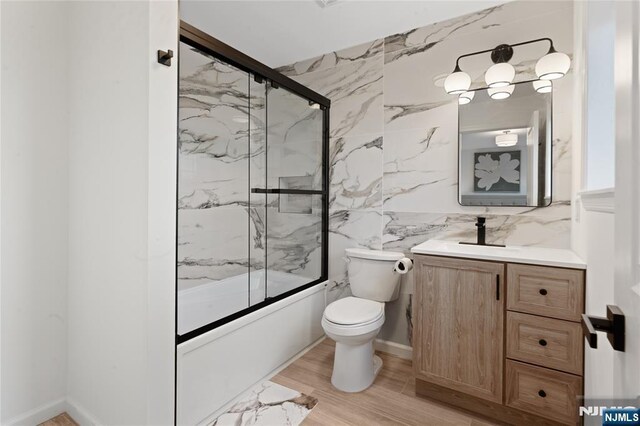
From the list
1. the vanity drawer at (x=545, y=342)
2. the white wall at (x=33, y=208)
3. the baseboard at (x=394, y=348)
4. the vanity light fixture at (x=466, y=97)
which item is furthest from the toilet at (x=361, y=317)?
the white wall at (x=33, y=208)

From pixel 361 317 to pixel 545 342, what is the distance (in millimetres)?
941

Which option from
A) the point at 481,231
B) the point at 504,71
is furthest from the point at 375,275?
the point at 504,71

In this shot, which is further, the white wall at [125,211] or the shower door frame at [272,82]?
the shower door frame at [272,82]

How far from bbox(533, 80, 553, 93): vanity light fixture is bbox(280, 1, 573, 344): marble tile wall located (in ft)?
Answer: 0.19

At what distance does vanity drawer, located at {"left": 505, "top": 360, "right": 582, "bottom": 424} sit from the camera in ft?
4.70

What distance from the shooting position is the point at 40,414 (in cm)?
157

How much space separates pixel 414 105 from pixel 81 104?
210cm

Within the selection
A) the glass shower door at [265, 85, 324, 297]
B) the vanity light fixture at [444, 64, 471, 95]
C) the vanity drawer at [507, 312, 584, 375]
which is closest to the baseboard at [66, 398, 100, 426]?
the glass shower door at [265, 85, 324, 297]

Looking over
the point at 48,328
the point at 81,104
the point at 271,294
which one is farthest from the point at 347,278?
the point at 81,104

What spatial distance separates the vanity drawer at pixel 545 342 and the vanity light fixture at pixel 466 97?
1393mm

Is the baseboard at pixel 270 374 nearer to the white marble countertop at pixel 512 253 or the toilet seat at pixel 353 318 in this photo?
the toilet seat at pixel 353 318

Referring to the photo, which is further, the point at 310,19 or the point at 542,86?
the point at 310,19

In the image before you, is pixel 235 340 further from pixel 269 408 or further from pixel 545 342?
pixel 545 342

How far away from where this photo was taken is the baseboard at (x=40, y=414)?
151 centimetres
